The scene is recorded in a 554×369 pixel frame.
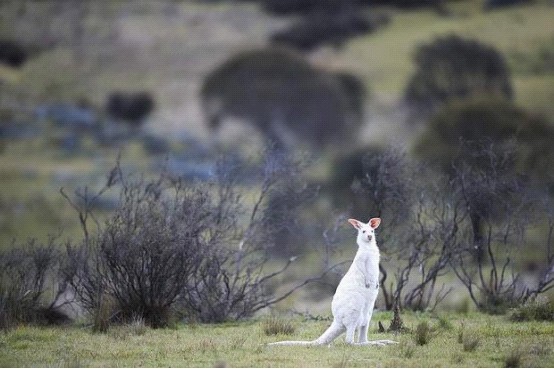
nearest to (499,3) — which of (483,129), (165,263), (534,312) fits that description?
(483,129)

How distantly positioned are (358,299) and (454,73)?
5316 cm

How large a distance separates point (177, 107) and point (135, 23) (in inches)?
421

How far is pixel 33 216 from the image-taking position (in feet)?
168

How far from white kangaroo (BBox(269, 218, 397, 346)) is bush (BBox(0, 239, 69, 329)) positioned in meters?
5.92

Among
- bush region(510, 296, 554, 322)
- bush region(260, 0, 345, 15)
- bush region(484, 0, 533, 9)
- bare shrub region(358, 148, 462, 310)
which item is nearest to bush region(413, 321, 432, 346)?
bush region(510, 296, 554, 322)

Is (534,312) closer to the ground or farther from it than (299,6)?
closer to the ground

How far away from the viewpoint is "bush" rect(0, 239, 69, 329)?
20391 millimetres

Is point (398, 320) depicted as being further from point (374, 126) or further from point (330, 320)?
point (374, 126)

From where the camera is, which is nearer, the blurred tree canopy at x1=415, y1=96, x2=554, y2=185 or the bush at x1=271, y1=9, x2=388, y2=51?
the blurred tree canopy at x1=415, y1=96, x2=554, y2=185

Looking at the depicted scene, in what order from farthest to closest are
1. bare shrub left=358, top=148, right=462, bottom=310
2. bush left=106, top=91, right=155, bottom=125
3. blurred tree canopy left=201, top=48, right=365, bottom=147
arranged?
bush left=106, top=91, right=155, bottom=125, blurred tree canopy left=201, top=48, right=365, bottom=147, bare shrub left=358, top=148, right=462, bottom=310

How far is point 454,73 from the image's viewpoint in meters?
67.9

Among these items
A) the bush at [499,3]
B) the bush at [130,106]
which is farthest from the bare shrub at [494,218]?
the bush at [499,3]

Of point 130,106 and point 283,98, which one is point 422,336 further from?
point 130,106

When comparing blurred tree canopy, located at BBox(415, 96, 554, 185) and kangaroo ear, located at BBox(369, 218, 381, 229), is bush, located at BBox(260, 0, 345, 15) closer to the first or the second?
blurred tree canopy, located at BBox(415, 96, 554, 185)
